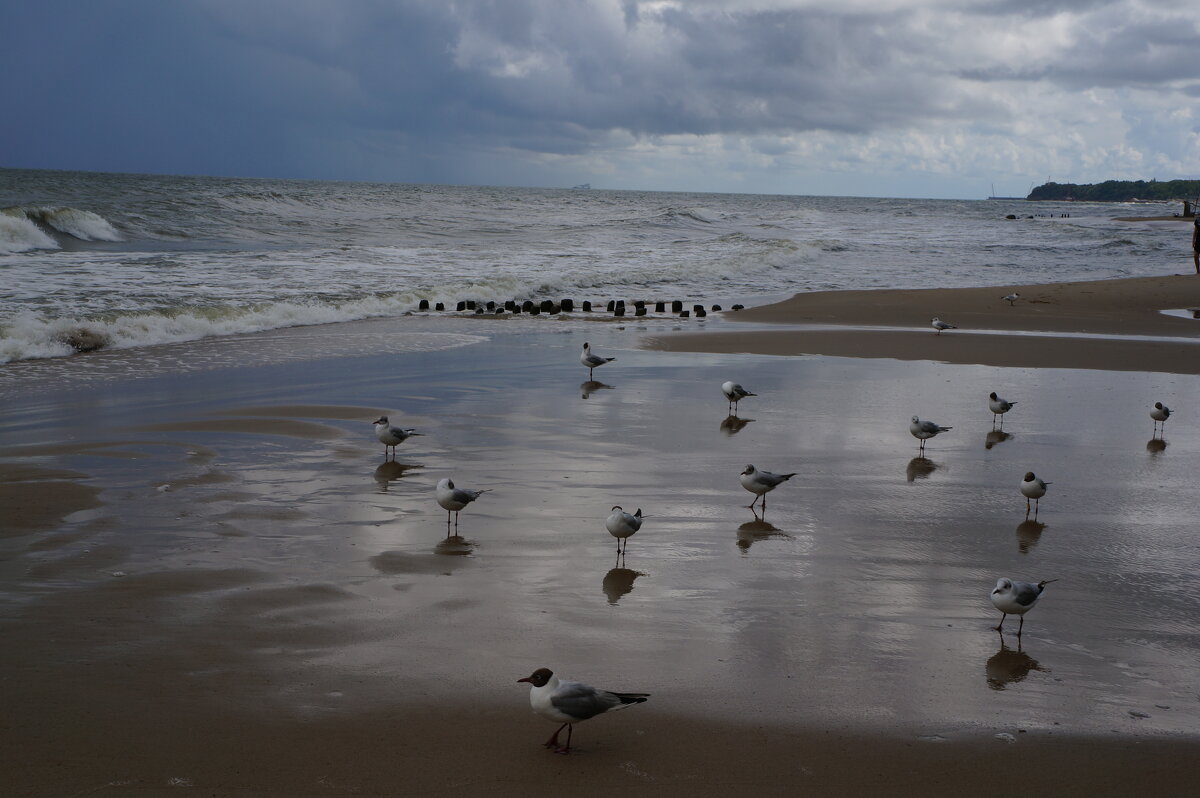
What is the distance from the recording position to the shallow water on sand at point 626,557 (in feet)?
14.8

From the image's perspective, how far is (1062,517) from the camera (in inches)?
278

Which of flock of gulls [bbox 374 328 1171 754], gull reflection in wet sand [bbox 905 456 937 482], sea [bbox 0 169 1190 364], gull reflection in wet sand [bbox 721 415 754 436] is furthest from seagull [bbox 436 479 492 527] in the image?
sea [bbox 0 169 1190 364]

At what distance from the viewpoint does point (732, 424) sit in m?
9.97

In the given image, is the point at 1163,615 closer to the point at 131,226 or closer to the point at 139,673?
the point at 139,673

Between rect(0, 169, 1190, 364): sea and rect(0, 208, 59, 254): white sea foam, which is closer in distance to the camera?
rect(0, 169, 1190, 364): sea

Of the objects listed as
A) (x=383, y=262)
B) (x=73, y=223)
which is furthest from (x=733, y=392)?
(x=73, y=223)

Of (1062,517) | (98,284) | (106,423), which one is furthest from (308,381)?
(98,284)

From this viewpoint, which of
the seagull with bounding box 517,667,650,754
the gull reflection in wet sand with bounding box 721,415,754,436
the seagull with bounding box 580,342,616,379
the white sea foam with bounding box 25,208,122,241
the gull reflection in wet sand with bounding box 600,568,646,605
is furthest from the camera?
the white sea foam with bounding box 25,208,122,241

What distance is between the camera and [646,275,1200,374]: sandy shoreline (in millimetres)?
14820

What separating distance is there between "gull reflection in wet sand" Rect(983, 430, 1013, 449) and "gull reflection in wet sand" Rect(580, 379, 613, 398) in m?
4.40

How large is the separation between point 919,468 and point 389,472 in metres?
4.59

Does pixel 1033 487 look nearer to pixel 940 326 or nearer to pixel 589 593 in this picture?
pixel 589 593

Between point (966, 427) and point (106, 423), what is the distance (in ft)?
28.8

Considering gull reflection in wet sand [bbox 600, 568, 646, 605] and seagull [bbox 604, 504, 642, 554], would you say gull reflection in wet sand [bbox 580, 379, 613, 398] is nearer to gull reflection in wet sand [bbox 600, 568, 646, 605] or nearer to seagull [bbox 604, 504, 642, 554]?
seagull [bbox 604, 504, 642, 554]
